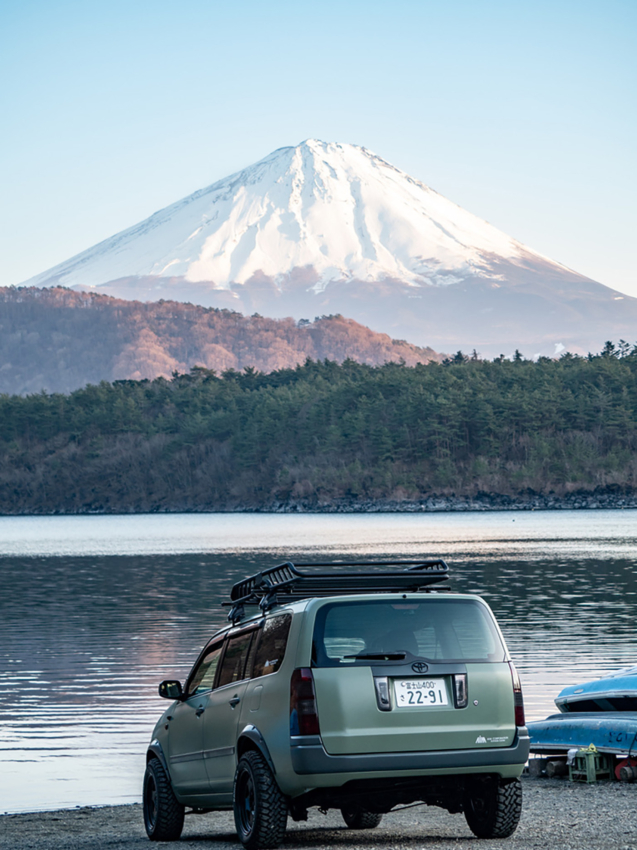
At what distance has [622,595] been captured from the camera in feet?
123

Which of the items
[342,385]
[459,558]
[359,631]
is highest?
[342,385]

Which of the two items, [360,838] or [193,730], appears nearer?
[360,838]

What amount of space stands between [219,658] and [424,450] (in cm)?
16484

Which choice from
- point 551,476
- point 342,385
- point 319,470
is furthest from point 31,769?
point 342,385

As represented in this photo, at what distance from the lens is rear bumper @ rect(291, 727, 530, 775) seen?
738 cm

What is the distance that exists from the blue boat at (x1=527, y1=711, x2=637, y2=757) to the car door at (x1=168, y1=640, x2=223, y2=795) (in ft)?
13.2

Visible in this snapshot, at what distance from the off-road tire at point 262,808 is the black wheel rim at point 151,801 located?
5.55 ft

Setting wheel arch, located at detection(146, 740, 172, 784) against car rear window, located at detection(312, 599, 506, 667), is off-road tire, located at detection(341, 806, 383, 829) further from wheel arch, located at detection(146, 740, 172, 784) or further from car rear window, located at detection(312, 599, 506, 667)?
car rear window, located at detection(312, 599, 506, 667)

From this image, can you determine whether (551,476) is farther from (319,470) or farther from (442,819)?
(442,819)

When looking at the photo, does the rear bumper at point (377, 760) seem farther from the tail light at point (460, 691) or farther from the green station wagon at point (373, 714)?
the tail light at point (460, 691)

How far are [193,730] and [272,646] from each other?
1358mm

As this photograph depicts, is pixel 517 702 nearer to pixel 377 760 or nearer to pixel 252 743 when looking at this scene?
pixel 377 760

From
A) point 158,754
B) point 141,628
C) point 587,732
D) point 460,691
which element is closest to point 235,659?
point 158,754

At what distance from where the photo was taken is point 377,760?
24.4ft
